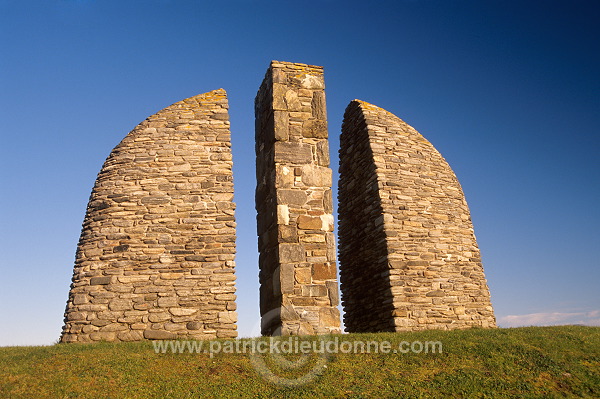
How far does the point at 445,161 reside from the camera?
50.5 ft

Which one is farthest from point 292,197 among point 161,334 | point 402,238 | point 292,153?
point 402,238

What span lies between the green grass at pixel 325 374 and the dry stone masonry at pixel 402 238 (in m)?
4.49

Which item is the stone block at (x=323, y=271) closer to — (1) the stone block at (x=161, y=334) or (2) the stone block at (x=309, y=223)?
(2) the stone block at (x=309, y=223)

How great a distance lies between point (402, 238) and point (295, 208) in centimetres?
544

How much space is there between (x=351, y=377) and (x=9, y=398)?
4158 mm

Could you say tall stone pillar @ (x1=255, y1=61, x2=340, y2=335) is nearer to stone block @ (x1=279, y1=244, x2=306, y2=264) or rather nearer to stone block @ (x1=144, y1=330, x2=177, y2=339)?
stone block @ (x1=279, y1=244, x2=306, y2=264)

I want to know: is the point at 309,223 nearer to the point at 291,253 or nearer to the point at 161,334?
the point at 291,253

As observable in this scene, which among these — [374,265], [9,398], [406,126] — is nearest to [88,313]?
[9,398]

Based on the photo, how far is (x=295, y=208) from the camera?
27.9 feet

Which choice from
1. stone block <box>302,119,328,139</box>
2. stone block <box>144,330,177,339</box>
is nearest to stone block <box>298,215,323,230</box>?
stone block <box>302,119,328,139</box>

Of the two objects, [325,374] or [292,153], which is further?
[292,153]

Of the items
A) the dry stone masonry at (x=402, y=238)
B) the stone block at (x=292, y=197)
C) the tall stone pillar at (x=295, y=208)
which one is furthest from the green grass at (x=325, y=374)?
the dry stone masonry at (x=402, y=238)

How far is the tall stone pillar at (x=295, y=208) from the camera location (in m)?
8.05

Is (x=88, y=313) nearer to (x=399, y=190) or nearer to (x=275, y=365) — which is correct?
(x=275, y=365)
